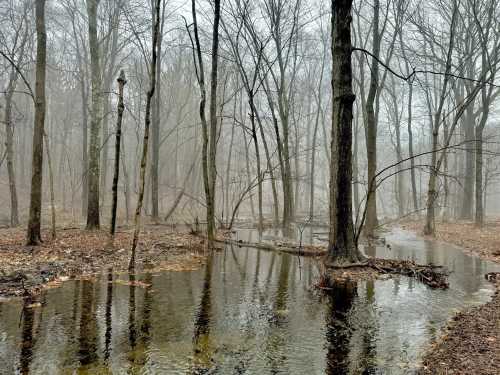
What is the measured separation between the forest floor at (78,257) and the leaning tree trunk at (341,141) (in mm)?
3599

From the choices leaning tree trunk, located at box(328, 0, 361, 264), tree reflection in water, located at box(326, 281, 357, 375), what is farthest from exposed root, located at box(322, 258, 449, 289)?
tree reflection in water, located at box(326, 281, 357, 375)

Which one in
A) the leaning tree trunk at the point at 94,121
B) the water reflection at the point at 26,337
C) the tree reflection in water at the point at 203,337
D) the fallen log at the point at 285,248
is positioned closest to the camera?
the water reflection at the point at 26,337

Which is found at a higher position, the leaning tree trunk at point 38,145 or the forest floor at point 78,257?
the leaning tree trunk at point 38,145

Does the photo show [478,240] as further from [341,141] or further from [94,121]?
[94,121]

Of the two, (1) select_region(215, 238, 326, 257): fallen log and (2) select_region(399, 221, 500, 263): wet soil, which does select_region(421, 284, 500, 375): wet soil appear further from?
(2) select_region(399, 221, 500, 263): wet soil

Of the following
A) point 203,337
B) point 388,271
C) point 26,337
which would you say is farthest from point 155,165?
point 203,337

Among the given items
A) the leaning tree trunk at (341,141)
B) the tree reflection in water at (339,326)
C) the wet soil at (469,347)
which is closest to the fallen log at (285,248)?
the leaning tree trunk at (341,141)

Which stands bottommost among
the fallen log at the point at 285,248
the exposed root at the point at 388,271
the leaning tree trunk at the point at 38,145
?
the exposed root at the point at 388,271

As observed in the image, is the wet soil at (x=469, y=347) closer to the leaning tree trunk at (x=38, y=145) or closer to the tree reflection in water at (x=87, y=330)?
the tree reflection in water at (x=87, y=330)

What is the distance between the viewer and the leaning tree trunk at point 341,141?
952 centimetres

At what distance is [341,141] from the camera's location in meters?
9.67

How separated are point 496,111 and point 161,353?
118 ft

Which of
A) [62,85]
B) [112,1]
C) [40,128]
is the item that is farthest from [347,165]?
[62,85]

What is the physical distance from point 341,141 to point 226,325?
19.0ft
